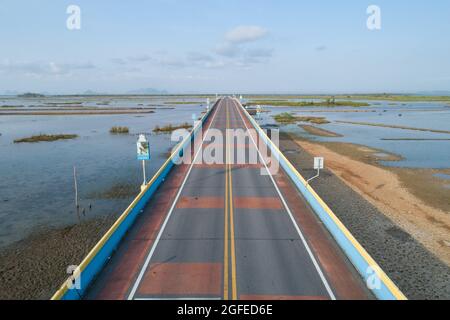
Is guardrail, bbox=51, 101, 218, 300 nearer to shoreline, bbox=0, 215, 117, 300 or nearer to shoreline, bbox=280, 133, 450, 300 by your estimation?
shoreline, bbox=0, 215, 117, 300

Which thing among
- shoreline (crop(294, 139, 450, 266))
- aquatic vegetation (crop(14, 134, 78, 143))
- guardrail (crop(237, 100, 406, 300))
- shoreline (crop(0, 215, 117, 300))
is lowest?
shoreline (crop(0, 215, 117, 300))

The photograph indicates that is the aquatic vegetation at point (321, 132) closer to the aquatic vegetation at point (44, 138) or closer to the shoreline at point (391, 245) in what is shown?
the shoreline at point (391, 245)

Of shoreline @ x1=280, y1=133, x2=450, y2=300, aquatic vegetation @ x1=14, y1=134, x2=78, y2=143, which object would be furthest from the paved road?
aquatic vegetation @ x1=14, y1=134, x2=78, y2=143

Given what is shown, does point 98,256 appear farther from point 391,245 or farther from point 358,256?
point 391,245

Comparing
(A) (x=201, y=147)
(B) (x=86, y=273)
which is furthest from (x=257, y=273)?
(A) (x=201, y=147)

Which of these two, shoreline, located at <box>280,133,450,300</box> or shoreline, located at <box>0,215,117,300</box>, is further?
shoreline, located at <box>0,215,117,300</box>

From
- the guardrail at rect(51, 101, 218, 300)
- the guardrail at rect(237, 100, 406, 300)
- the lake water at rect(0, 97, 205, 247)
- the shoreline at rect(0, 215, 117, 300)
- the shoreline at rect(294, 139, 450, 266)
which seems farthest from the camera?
the lake water at rect(0, 97, 205, 247)

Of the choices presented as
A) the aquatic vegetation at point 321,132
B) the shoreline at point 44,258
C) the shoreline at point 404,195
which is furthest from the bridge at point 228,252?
the aquatic vegetation at point 321,132
